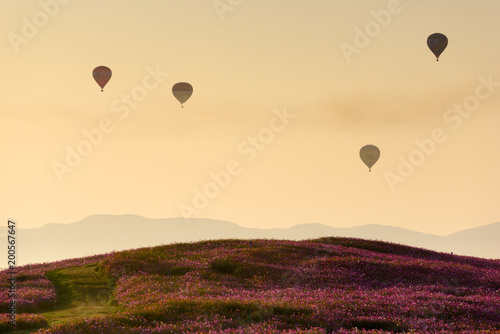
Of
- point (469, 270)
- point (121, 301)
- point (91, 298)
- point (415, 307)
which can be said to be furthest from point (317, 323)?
point (469, 270)

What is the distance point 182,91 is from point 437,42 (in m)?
29.4

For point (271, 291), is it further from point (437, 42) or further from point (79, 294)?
point (437, 42)

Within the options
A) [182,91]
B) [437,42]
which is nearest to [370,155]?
[437,42]

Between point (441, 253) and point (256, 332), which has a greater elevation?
point (441, 253)

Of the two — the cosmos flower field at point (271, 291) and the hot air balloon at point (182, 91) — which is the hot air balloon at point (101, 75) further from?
the cosmos flower field at point (271, 291)

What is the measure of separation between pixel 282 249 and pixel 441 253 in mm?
17040

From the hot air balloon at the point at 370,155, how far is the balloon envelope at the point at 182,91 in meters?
22.3

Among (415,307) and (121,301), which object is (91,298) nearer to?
(121,301)

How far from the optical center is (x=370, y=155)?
76562 millimetres

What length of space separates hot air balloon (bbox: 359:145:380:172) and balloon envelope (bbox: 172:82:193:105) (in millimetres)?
22263

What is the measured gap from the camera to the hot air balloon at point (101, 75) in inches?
2707

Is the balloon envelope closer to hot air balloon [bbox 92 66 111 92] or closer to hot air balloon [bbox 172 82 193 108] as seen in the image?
hot air balloon [bbox 172 82 193 108]

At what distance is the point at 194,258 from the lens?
42.0 metres

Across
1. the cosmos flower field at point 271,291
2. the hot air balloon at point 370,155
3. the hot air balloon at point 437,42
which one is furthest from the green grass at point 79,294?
the hot air balloon at point 437,42
